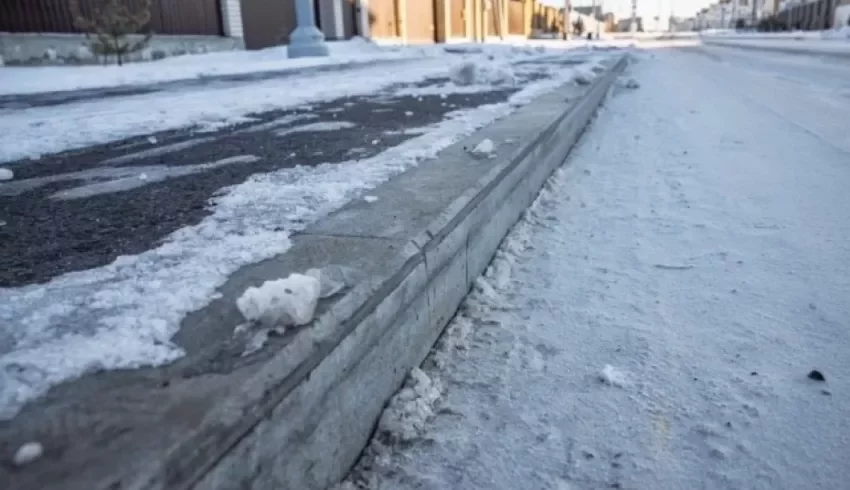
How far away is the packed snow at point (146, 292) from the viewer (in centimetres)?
108

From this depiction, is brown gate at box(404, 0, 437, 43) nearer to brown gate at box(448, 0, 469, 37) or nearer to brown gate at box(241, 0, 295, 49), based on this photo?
brown gate at box(448, 0, 469, 37)

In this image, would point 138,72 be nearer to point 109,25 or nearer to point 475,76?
point 109,25

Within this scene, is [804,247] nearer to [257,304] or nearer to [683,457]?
[683,457]

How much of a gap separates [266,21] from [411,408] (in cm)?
1964

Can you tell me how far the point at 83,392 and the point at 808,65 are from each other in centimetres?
1546

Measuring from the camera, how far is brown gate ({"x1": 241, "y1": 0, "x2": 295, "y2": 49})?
1839 centimetres

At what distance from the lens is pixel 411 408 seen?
58.1 inches

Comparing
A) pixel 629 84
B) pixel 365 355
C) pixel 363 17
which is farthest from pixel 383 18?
pixel 365 355

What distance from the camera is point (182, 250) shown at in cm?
174

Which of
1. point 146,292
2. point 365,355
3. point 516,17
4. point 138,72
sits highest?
point 516,17

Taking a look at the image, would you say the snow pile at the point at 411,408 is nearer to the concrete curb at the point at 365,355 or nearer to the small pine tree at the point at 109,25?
the concrete curb at the point at 365,355

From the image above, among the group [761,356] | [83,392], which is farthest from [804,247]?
[83,392]

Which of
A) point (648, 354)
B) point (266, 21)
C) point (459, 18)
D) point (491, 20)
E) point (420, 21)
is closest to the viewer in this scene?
point (648, 354)

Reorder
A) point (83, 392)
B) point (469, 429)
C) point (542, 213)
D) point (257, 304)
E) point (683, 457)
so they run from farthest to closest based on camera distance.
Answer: point (542, 213), point (469, 429), point (683, 457), point (257, 304), point (83, 392)
